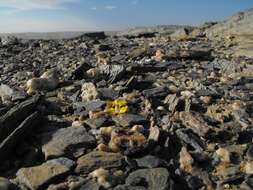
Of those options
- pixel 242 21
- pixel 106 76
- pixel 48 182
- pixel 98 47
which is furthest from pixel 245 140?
pixel 242 21

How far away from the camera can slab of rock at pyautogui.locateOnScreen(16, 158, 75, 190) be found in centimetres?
630

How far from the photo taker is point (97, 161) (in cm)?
692

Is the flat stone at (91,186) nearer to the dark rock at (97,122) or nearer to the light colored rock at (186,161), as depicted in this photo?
Result: the light colored rock at (186,161)

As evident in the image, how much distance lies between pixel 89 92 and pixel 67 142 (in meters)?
2.97

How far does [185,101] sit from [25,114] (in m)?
3.32

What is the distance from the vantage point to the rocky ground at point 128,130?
21.9 ft

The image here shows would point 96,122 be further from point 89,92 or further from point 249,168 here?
point 249,168

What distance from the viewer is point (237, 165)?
7289 mm

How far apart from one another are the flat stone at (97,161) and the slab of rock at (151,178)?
37 cm

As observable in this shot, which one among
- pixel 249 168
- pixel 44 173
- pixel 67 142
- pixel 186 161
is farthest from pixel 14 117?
pixel 249 168

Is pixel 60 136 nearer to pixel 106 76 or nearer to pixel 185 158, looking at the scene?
pixel 185 158

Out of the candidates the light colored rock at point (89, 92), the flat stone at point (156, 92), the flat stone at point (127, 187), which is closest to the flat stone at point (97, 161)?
the flat stone at point (127, 187)

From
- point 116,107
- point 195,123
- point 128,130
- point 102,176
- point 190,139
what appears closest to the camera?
point 102,176

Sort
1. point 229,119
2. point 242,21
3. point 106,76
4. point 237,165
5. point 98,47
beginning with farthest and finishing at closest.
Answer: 1. point 242,21
2. point 98,47
3. point 106,76
4. point 229,119
5. point 237,165
